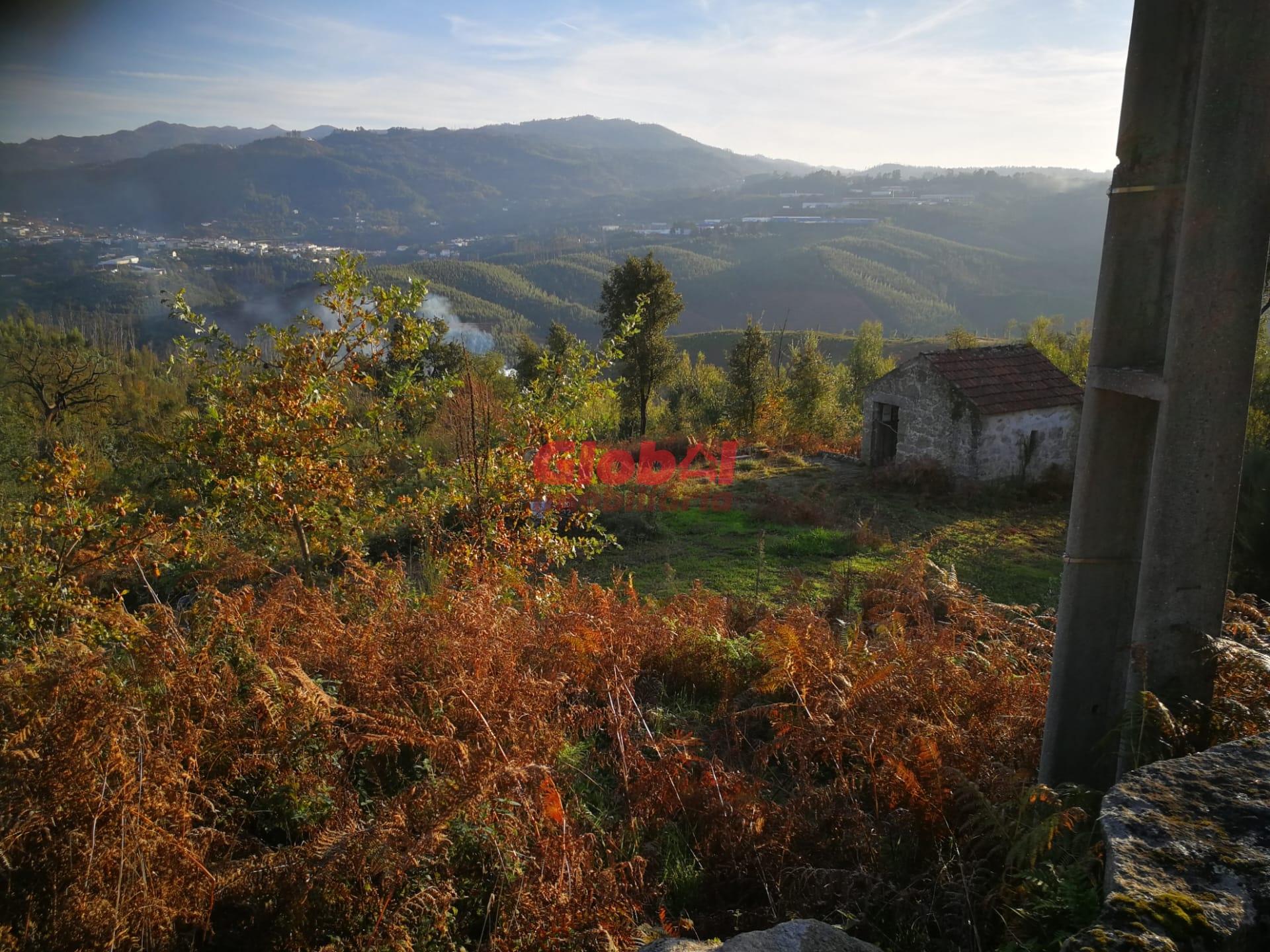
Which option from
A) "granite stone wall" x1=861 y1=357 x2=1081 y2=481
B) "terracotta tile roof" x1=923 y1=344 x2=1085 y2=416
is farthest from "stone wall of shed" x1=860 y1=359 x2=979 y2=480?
"terracotta tile roof" x1=923 y1=344 x2=1085 y2=416

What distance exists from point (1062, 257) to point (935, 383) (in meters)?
148

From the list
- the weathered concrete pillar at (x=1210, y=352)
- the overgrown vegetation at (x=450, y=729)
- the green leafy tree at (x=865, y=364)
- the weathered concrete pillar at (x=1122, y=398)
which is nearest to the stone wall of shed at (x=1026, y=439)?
the overgrown vegetation at (x=450, y=729)

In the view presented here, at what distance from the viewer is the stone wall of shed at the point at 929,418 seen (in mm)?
17781

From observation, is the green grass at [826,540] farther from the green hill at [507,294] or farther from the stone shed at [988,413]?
the green hill at [507,294]

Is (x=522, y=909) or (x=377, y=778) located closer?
(x=522, y=909)

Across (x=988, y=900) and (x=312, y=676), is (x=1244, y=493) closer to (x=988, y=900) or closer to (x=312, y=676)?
(x=988, y=900)

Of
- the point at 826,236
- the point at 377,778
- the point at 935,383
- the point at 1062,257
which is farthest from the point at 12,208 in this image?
the point at 1062,257

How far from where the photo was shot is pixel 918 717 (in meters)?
3.50

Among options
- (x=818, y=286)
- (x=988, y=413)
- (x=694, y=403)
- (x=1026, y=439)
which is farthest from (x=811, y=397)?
(x=818, y=286)

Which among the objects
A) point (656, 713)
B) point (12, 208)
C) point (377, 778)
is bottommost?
point (656, 713)

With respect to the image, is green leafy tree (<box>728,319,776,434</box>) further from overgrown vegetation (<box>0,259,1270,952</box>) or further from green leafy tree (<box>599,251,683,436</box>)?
overgrown vegetation (<box>0,259,1270,952</box>)

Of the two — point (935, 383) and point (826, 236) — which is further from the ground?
point (826, 236)

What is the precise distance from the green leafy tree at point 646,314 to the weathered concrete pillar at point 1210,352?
21.5 m

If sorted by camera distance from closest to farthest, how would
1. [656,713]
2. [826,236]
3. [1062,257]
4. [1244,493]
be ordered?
[656,713] → [1244,493] → [1062,257] → [826,236]
